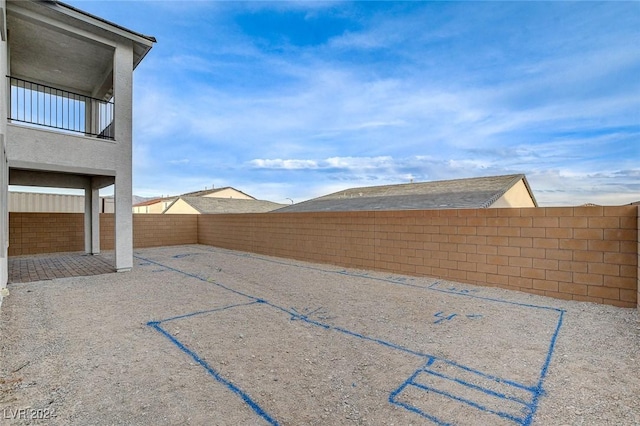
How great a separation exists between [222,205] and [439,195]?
1763 cm

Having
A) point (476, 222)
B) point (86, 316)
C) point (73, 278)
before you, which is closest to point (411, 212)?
point (476, 222)

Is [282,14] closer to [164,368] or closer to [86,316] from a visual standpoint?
[86,316]

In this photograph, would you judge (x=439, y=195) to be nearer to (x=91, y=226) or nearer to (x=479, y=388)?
(x=479, y=388)

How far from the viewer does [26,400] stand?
221 cm

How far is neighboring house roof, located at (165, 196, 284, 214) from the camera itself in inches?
909

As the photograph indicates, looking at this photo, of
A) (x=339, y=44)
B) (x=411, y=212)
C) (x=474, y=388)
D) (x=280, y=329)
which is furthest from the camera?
(x=339, y=44)

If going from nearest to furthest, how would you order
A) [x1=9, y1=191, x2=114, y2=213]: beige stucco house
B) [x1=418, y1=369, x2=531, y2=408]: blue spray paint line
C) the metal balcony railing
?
[x1=418, y1=369, x2=531, y2=408]: blue spray paint line
the metal balcony railing
[x1=9, y1=191, x2=114, y2=213]: beige stucco house

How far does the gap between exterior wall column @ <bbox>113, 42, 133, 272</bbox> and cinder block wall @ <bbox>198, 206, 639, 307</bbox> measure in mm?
4686

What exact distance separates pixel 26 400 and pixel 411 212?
6.55m

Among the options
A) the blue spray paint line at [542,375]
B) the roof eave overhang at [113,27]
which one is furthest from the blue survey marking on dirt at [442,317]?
the roof eave overhang at [113,27]

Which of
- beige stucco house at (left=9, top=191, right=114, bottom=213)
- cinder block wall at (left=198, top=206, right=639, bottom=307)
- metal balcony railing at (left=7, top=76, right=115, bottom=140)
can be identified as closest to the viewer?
cinder block wall at (left=198, top=206, right=639, bottom=307)

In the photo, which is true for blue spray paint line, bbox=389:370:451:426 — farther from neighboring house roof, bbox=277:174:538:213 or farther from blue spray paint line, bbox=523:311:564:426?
neighboring house roof, bbox=277:174:538:213

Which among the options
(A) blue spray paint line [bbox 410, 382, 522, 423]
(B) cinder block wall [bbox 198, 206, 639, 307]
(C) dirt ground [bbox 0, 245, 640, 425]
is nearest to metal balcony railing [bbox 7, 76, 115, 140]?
(C) dirt ground [bbox 0, 245, 640, 425]

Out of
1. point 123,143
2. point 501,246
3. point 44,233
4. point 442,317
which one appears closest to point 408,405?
point 442,317
